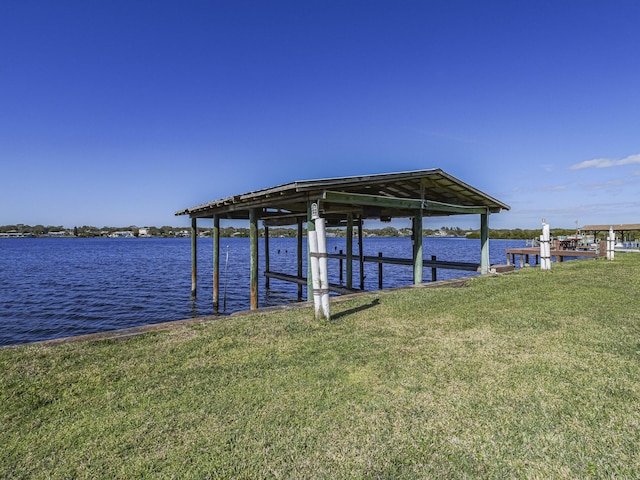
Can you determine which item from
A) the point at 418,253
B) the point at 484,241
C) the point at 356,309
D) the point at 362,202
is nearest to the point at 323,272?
the point at 356,309

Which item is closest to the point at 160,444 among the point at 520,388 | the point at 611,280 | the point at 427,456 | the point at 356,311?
the point at 427,456

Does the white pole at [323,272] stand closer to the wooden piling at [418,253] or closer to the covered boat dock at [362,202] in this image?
the covered boat dock at [362,202]

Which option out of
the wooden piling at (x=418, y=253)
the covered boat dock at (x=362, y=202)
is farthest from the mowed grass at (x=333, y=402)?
the wooden piling at (x=418, y=253)

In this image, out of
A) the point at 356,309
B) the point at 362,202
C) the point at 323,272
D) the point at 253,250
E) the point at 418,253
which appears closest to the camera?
the point at 323,272

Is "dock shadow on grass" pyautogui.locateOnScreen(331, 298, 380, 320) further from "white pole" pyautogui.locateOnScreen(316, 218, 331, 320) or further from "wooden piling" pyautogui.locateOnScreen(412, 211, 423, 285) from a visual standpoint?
"wooden piling" pyautogui.locateOnScreen(412, 211, 423, 285)

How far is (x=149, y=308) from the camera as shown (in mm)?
15641

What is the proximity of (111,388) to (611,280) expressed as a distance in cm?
1275

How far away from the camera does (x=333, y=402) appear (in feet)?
11.0

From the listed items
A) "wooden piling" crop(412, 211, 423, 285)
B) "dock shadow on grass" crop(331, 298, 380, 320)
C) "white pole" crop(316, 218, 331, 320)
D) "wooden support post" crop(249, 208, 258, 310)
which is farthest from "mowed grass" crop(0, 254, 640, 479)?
"wooden piling" crop(412, 211, 423, 285)

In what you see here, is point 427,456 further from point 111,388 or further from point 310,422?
point 111,388

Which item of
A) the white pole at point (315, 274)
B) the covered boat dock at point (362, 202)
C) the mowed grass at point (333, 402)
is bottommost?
the mowed grass at point (333, 402)

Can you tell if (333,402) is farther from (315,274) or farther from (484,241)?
(484,241)

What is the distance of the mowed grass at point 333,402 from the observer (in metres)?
2.53

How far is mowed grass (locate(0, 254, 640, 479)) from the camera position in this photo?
253 centimetres
